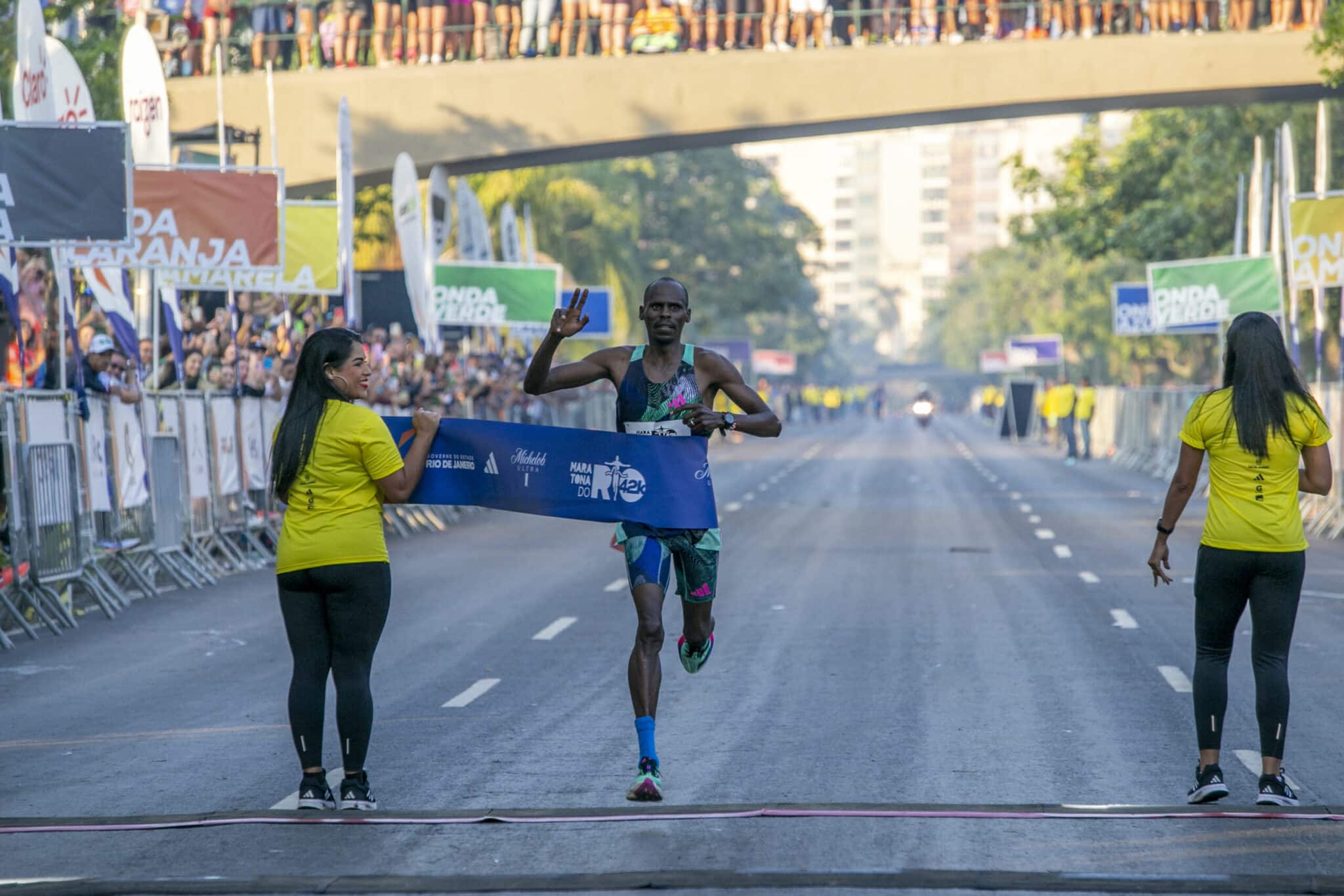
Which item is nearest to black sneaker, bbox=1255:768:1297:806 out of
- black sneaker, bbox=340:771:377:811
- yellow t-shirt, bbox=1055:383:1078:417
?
black sneaker, bbox=340:771:377:811

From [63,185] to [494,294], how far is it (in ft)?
54.4

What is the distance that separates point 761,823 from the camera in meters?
7.51

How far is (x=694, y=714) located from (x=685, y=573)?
Answer: 243 cm

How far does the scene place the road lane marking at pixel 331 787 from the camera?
26.3ft

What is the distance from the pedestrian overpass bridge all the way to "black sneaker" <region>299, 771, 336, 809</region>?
1141 inches

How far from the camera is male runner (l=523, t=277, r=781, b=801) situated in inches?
319

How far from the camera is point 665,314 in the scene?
26.7 feet

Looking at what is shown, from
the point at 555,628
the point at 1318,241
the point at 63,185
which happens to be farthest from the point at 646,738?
the point at 1318,241

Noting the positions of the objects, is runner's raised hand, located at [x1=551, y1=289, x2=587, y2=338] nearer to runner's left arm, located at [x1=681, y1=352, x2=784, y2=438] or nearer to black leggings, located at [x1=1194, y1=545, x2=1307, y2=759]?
runner's left arm, located at [x1=681, y1=352, x2=784, y2=438]

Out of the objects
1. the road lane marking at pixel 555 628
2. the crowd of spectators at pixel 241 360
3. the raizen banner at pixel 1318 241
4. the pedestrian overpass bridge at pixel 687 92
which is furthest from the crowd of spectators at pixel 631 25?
the road lane marking at pixel 555 628

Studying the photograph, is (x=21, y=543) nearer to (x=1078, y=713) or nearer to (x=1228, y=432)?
(x=1078, y=713)

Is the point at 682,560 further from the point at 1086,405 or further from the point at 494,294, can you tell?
the point at 1086,405

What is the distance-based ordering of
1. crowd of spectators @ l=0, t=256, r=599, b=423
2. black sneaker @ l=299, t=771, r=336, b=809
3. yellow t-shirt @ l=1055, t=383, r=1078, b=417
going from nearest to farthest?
black sneaker @ l=299, t=771, r=336, b=809 → crowd of spectators @ l=0, t=256, r=599, b=423 → yellow t-shirt @ l=1055, t=383, r=1078, b=417

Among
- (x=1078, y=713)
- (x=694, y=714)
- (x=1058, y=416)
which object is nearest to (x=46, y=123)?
(x=694, y=714)
